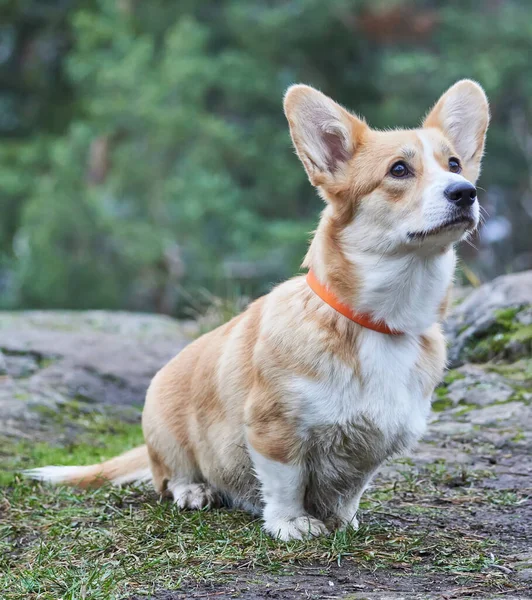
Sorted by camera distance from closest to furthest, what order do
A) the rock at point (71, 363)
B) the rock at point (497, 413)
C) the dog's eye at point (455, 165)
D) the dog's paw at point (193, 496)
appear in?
the dog's eye at point (455, 165), the dog's paw at point (193, 496), the rock at point (497, 413), the rock at point (71, 363)

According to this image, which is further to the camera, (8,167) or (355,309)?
(8,167)

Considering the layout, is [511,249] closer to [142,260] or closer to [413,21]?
[413,21]

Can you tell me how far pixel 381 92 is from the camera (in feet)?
55.4

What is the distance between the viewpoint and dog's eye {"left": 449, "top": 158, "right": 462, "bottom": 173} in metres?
3.67

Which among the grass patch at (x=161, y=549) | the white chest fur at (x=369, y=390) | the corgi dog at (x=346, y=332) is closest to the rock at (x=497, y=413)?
the grass patch at (x=161, y=549)

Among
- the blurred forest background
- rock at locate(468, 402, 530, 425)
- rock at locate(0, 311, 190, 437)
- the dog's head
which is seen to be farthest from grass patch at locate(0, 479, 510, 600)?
the blurred forest background

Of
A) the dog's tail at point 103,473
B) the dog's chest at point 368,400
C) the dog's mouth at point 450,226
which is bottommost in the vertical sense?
the dog's tail at point 103,473

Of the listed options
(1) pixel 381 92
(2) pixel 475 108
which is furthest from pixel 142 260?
(2) pixel 475 108

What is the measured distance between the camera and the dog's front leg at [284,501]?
356cm

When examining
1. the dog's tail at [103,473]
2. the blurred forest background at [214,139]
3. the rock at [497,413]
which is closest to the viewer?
the dog's tail at [103,473]

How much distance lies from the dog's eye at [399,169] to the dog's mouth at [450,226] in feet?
0.82

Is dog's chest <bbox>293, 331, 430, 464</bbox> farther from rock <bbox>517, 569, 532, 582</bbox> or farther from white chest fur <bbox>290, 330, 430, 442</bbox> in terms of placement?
rock <bbox>517, 569, 532, 582</bbox>

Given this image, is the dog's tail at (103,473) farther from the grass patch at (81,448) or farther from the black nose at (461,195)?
the black nose at (461,195)

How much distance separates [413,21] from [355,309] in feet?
46.0
